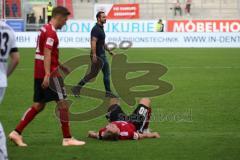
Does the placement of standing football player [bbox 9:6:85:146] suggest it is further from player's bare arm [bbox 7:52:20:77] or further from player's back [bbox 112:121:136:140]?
player's bare arm [bbox 7:52:20:77]

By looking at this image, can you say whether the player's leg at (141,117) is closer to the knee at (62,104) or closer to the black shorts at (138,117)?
the black shorts at (138,117)

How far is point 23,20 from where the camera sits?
44.0 metres

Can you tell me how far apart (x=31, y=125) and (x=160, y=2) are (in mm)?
38865

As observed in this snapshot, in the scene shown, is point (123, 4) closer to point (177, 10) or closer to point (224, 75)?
point (177, 10)

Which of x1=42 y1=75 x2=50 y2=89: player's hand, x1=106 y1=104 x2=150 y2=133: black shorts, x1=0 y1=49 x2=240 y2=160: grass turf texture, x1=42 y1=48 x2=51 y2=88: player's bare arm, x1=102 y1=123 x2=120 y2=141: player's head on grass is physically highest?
x1=42 y1=48 x2=51 y2=88: player's bare arm

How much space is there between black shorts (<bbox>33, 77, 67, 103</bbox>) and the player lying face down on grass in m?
0.93

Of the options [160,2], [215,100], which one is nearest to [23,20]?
[160,2]

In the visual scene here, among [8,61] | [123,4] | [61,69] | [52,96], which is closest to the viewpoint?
[8,61]

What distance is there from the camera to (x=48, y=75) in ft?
29.2

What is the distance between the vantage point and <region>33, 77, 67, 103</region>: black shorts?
9227 mm

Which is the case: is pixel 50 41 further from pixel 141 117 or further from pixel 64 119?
pixel 141 117

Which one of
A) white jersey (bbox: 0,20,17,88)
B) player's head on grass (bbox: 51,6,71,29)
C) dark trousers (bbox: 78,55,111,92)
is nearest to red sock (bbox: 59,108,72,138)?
player's head on grass (bbox: 51,6,71,29)

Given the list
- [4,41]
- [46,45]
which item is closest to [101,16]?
[46,45]

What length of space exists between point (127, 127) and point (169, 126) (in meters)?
1.81
